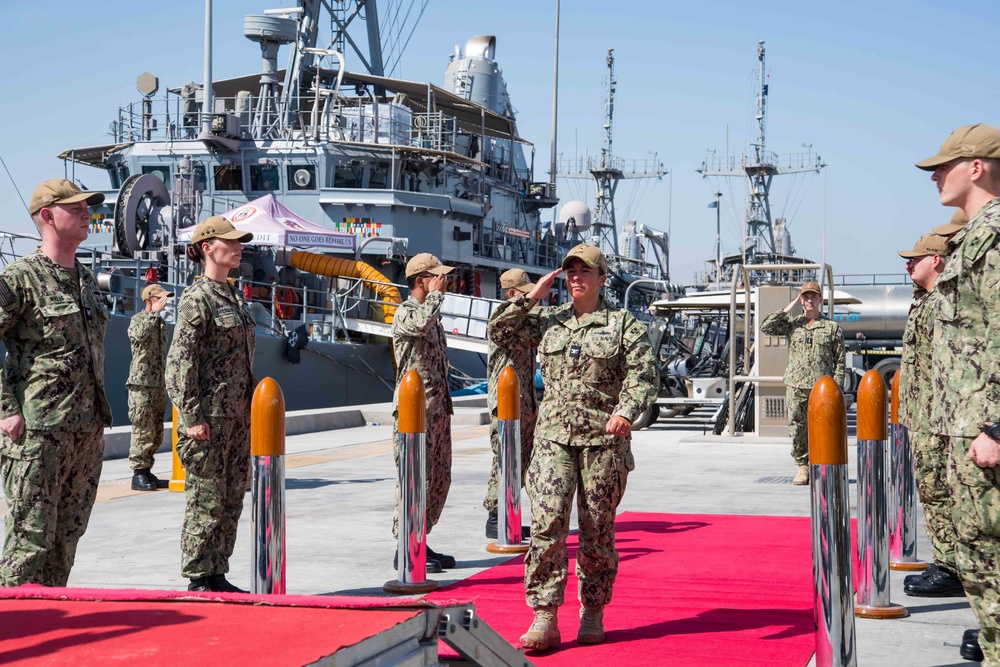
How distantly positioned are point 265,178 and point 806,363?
1893cm

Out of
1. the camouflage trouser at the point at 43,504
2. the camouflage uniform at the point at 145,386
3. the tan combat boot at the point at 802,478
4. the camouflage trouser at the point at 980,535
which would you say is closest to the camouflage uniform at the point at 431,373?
the camouflage trouser at the point at 43,504

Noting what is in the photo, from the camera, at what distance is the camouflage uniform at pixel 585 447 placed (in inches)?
178

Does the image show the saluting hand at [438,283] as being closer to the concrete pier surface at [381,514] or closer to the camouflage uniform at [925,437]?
the concrete pier surface at [381,514]

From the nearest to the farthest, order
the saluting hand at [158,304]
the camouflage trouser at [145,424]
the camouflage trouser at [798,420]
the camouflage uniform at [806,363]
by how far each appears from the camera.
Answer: the camouflage uniform at [806,363], the camouflage trouser at [798,420], the camouflage trouser at [145,424], the saluting hand at [158,304]

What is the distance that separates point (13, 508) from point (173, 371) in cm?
105

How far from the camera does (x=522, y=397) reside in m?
7.34

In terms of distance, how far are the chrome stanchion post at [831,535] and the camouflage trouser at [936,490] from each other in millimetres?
1348

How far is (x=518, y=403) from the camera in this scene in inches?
267

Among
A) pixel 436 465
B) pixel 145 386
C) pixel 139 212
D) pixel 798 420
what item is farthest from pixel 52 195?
pixel 139 212

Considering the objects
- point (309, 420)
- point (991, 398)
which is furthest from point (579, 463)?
point (309, 420)

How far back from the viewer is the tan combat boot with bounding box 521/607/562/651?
4.37 m

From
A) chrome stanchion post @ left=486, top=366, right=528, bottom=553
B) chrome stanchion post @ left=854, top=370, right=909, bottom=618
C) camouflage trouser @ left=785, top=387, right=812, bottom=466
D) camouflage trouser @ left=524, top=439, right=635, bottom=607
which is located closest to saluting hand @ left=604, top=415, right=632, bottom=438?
camouflage trouser @ left=524, top=439, right=635, bottom=607

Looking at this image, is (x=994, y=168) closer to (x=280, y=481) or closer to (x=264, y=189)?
(x=280, y=481)

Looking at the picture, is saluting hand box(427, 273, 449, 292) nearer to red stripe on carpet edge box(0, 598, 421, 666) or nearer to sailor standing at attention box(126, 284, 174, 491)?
red stripe on carpet edge box(0, 598, 421, 666)
